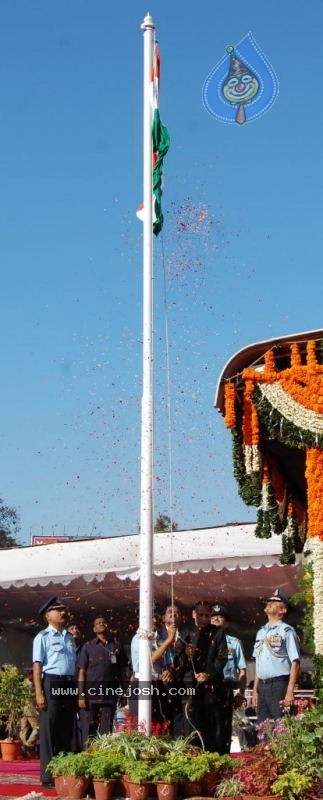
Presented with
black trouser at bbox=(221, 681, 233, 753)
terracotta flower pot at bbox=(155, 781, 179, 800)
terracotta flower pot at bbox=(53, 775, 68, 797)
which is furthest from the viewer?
black trouser at bbox=(221, 681, 233, 753)

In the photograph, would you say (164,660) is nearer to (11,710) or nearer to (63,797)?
(63,797)

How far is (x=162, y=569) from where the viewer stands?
13.9 m

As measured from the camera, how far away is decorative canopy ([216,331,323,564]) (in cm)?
802

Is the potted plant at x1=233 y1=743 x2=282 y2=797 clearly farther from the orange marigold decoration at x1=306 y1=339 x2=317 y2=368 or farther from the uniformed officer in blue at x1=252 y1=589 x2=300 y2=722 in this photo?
the orange marigold decoration at x1=306 y1=339 x2=317 y2=368

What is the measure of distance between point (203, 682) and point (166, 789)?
2253 millimetres

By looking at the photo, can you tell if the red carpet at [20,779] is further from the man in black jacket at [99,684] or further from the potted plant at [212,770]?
the potted plant at [212,770]

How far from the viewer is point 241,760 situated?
7.54 metres

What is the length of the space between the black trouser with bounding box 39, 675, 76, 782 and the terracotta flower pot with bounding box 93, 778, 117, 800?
6.04ft

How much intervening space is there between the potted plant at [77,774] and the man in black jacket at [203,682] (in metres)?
1.94

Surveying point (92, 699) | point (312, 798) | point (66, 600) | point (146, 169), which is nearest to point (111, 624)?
point (66, 600)

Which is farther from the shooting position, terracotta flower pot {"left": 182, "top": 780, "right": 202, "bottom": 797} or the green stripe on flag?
the green stripe on flag

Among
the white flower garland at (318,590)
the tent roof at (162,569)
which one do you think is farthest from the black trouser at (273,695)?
the tent roof at (162,569)

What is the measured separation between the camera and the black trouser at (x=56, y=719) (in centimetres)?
936

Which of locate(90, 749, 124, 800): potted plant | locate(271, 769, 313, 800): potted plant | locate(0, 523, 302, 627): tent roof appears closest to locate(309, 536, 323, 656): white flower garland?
locate(271, 769, 313, 800): potted plant
